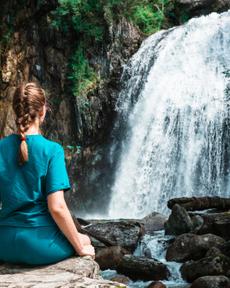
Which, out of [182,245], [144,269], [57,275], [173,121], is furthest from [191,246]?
[173,121]

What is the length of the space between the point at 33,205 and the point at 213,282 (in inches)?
185

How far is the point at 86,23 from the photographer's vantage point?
17.3 meters

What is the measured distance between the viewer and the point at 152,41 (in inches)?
672

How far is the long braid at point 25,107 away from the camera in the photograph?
265cm

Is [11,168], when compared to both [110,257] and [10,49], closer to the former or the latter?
[110,257]

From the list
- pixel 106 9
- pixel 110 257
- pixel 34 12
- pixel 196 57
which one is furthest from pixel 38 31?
pixel 110 257

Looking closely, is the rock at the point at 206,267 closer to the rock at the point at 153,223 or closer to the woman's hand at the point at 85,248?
the rock at the point at 153,223

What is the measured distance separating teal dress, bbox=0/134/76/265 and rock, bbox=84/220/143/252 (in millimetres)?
6257

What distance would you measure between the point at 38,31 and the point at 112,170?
617 cm

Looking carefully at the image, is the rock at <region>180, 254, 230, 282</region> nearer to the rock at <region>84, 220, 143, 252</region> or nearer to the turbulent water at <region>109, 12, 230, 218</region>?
the rock at <region>84, 220, 143, 252</region>

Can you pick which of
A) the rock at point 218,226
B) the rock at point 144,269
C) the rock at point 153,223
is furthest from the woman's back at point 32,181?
the rock at point 153,223

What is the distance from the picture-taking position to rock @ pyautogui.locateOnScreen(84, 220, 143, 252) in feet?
30.0

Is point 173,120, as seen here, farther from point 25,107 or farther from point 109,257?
point 25,107

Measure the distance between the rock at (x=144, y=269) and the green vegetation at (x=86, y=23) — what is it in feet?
30.9
